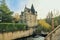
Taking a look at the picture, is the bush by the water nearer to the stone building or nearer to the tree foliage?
the stone building

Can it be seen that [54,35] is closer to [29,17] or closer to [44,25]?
[44,25]

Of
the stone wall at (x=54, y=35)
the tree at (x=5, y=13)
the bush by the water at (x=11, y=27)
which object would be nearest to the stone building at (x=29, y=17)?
the bush by the water at (x=11, y=27)

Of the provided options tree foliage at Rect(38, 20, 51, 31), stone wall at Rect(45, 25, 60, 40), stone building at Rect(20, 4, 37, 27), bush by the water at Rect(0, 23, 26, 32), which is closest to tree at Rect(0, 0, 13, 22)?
bush by the water at Rect(0, 23, 26, 32)

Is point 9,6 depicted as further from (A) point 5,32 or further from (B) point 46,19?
(B) point 46,19

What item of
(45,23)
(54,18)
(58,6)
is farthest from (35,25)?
(58,6)

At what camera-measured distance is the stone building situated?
3.35 m

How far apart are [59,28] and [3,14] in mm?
1217

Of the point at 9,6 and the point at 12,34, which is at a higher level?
the point at 9,6

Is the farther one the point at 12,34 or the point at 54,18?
the point at 54,18

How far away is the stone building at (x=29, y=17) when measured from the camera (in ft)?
11.0

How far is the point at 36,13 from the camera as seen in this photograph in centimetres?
344

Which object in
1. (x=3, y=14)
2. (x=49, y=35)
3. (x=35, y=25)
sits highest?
(x=3, y=14)

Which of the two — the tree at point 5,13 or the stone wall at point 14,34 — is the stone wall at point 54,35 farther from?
the tree at point 5,13

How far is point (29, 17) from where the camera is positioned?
339cm
